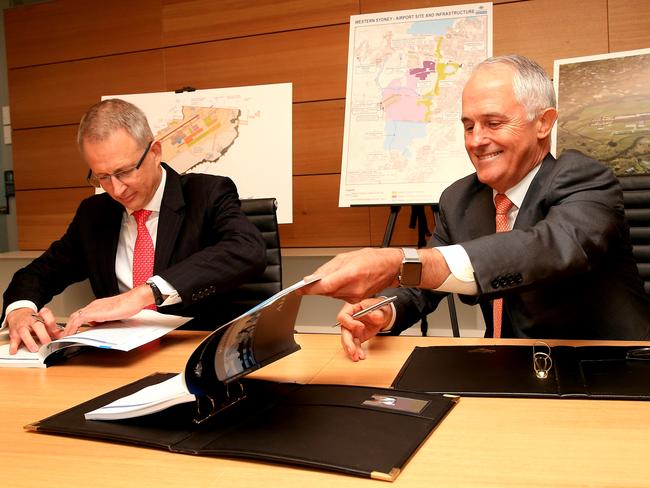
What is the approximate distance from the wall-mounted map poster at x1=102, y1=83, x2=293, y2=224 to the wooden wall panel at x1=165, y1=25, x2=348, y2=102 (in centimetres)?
35

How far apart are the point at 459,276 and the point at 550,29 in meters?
2.57

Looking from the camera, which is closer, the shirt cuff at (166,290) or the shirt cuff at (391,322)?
the shirt cuff at (391,322)

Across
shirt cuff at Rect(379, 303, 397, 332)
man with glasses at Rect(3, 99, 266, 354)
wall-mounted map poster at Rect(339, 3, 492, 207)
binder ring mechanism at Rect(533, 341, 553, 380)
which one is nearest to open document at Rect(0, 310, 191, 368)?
man with glasses at Rect(3, 99, 266, 354)

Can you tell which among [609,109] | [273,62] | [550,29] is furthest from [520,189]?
[273,62]

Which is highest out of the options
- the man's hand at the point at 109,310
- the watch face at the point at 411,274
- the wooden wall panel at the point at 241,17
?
the wooden wall panel at the point at 241,17

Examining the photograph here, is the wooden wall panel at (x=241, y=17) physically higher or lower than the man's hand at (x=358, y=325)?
higher

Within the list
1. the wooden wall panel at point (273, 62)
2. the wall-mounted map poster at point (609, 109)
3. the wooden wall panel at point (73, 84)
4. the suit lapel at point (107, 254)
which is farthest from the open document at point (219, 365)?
the wooden wall panel at point (73, 84)

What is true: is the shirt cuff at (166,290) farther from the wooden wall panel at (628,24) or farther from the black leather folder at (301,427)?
the wooden wall panel at (628,24)

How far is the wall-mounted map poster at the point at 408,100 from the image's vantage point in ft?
10.0

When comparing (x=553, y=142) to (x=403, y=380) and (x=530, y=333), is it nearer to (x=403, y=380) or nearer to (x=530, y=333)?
(x=530, y=333)

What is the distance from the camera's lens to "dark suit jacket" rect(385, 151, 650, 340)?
1.27 meters

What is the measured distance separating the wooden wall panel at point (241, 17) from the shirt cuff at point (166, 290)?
2484mm

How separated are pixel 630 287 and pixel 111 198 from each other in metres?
1.68

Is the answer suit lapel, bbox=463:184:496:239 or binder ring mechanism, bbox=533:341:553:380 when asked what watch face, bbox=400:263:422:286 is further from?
suit lapel, bbox=463:184:496:239
